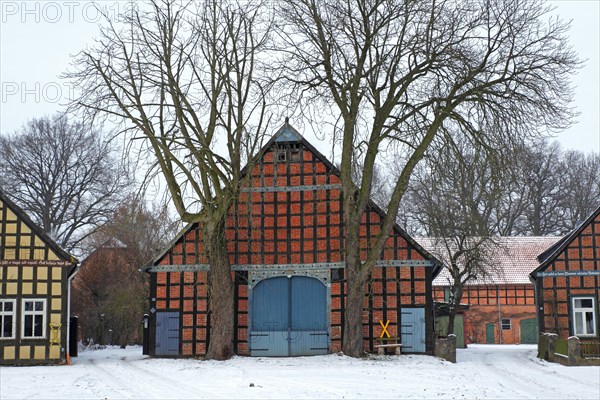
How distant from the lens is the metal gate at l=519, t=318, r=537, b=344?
45656mm

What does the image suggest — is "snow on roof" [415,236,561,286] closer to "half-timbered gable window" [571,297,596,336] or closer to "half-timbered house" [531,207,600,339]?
"half-timbered house" [531,207,600,339]

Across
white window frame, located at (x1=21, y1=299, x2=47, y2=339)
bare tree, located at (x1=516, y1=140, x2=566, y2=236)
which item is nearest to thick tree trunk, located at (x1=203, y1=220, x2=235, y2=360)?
white window frame, located at (x1=21, y1=299, x2=47, y2=339)

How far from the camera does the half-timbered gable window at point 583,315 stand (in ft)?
93.1

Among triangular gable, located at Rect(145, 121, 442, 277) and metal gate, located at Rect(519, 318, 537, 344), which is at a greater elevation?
triangular gable, located at Rect(145, 121, 442, 277)

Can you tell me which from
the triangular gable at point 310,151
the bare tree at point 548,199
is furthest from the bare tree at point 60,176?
the bare tree at point 548,199

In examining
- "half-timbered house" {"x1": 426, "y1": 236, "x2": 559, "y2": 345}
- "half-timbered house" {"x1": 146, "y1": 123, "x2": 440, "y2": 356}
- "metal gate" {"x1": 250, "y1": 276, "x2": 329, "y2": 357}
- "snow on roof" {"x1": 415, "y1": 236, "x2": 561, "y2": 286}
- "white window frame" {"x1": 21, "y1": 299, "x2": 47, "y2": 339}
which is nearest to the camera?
"white window frame" {"x1": 21, "y1": 299, "x2": 47, "y2": 339}

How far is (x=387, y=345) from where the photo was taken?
24.9 metres

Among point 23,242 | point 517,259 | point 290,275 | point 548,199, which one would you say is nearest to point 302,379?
point 290,275

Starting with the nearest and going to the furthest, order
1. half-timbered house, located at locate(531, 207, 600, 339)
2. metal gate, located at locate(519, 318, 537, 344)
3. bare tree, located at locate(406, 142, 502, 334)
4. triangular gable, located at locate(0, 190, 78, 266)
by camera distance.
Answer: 1. bare tree, located at locate(406, 142, 502, 334)
2. triangular gable, located at locate(0, 190, 78, 266)
3. half-timbered house, located at locate(531, 207, 600, 339)
4. metal gate, located at locate(519, 318, 537, 344)

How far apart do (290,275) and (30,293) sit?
8.30 meters

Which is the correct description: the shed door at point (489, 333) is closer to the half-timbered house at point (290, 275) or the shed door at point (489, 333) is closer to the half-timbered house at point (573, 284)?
the half-timbered house at point (573, 284)

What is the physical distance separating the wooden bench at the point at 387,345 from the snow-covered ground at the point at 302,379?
1.58 ft

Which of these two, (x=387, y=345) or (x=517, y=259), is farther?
(x=517, y=259)

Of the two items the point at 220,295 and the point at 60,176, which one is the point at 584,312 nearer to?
the point at 220,295
